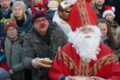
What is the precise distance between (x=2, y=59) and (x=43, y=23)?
0.85 metres

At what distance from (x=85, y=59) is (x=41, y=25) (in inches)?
36.2

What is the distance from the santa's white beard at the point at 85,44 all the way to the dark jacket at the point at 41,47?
0.44m

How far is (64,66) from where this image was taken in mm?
4832

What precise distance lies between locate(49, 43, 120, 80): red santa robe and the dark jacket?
0.49 m

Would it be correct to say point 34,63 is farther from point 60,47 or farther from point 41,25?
point 41,25

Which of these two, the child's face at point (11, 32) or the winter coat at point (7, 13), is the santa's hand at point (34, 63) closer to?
the child's face at point (11, 32)

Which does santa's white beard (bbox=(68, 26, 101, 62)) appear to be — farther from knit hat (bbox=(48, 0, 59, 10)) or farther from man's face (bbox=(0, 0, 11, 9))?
knit hat (bbox=(48, 0, 59, 10))

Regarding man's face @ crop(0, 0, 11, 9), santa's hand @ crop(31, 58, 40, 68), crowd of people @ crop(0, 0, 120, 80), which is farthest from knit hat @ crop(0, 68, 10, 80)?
man's face @ crop(0, 0, 11, 9)

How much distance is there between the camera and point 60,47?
5195 millimetres

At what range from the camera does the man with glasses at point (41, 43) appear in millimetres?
5371

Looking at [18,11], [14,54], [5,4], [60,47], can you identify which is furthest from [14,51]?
[5,4]

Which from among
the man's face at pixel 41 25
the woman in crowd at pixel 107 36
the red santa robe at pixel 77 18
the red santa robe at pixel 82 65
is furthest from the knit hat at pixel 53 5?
the red santa robe at pixel 82 65

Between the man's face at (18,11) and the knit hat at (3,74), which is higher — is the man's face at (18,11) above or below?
above

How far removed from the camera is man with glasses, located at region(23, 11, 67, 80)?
5371mm
